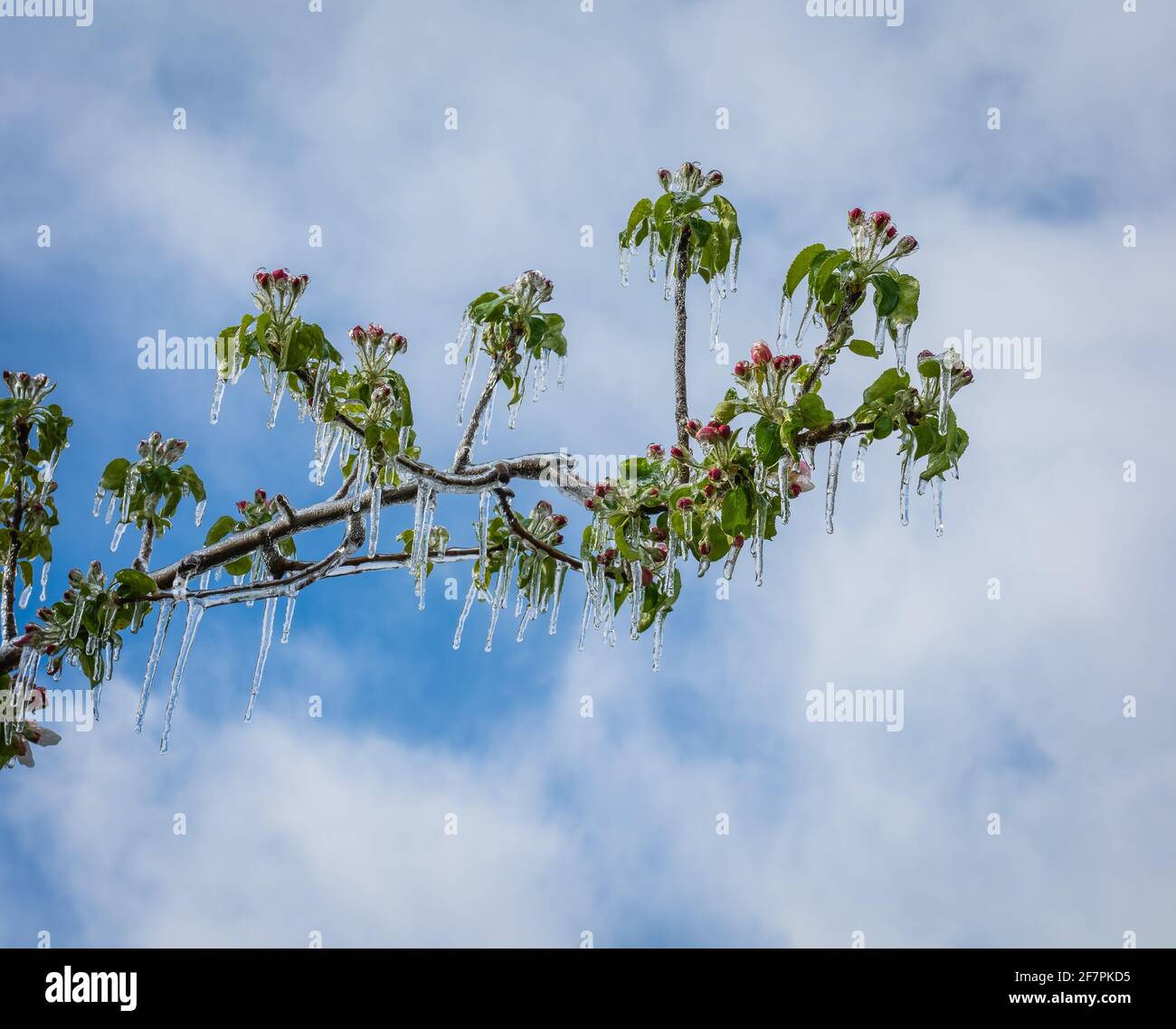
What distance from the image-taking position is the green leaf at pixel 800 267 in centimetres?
291

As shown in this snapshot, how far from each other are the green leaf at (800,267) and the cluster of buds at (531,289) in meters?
0.98

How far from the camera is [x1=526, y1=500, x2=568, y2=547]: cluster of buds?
3863 mm

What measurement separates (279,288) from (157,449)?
1.41m

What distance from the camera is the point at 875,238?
289 centimetres

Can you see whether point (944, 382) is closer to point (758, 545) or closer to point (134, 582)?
point (758, 545)

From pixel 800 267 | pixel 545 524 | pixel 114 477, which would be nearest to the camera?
pixel 800 267

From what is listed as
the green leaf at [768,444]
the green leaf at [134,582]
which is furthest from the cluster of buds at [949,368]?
the green leaf at [134,582]

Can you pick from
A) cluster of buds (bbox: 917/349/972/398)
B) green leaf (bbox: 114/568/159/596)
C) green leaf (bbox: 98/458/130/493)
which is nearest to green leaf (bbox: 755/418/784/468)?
cluster of buds (bbox: 917/349/972/398)

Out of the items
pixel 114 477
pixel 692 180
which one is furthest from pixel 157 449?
pixel 692 180

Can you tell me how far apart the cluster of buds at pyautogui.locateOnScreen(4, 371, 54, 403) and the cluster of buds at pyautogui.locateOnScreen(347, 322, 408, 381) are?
1.72 meters

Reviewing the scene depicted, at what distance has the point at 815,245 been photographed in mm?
2910

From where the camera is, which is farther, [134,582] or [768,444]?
[134,582]

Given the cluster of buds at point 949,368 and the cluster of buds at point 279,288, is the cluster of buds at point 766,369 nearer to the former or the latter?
the cluster of buds at point 949,368

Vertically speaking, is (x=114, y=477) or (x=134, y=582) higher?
(x=114, y=477)
